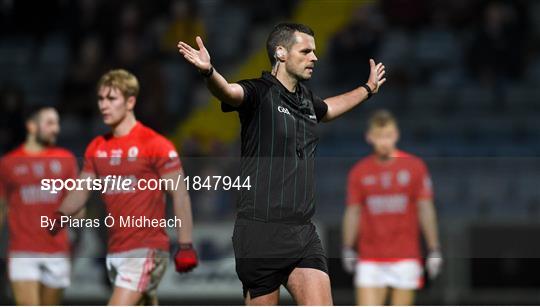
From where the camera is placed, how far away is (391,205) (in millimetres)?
10648

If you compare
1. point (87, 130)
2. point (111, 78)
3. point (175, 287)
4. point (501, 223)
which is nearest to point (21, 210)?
point (111, 78)

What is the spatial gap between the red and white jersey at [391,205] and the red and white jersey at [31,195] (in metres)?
2.42

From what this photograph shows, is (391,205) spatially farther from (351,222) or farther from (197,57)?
(197,57)

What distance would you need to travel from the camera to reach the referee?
22.7 feet

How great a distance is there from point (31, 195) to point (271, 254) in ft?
12.5

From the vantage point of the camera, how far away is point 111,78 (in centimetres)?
833

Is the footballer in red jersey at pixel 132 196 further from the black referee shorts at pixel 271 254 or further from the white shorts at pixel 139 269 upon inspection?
the black referee shorts at pixel 271 254

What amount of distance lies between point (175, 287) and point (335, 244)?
1821mm

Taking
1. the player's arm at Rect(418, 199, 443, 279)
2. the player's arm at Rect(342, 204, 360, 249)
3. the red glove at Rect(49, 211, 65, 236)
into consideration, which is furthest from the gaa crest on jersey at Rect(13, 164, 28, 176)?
the player's arm at Rect(418, 199, 443, 279)

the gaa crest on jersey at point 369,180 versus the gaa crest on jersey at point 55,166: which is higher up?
the gaa crest on jersey at point 55,166

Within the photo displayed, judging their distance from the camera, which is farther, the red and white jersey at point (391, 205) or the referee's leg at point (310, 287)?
the red and white jersey at point (391, 205)

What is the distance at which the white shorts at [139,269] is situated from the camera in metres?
8.13

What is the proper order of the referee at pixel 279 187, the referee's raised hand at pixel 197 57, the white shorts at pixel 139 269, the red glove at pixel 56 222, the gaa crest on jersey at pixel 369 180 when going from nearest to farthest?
the referee's raised hand at pixel 197 57
the referee at pixel 279 187
the white shorts at pixel 139 269
the red glove at pixel 56 222
the gaa crest on jersey at pixel 369 180

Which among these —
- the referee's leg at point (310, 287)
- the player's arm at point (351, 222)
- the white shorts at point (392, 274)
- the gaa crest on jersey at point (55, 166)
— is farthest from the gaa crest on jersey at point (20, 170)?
the referee's leg at point (310, 287)
